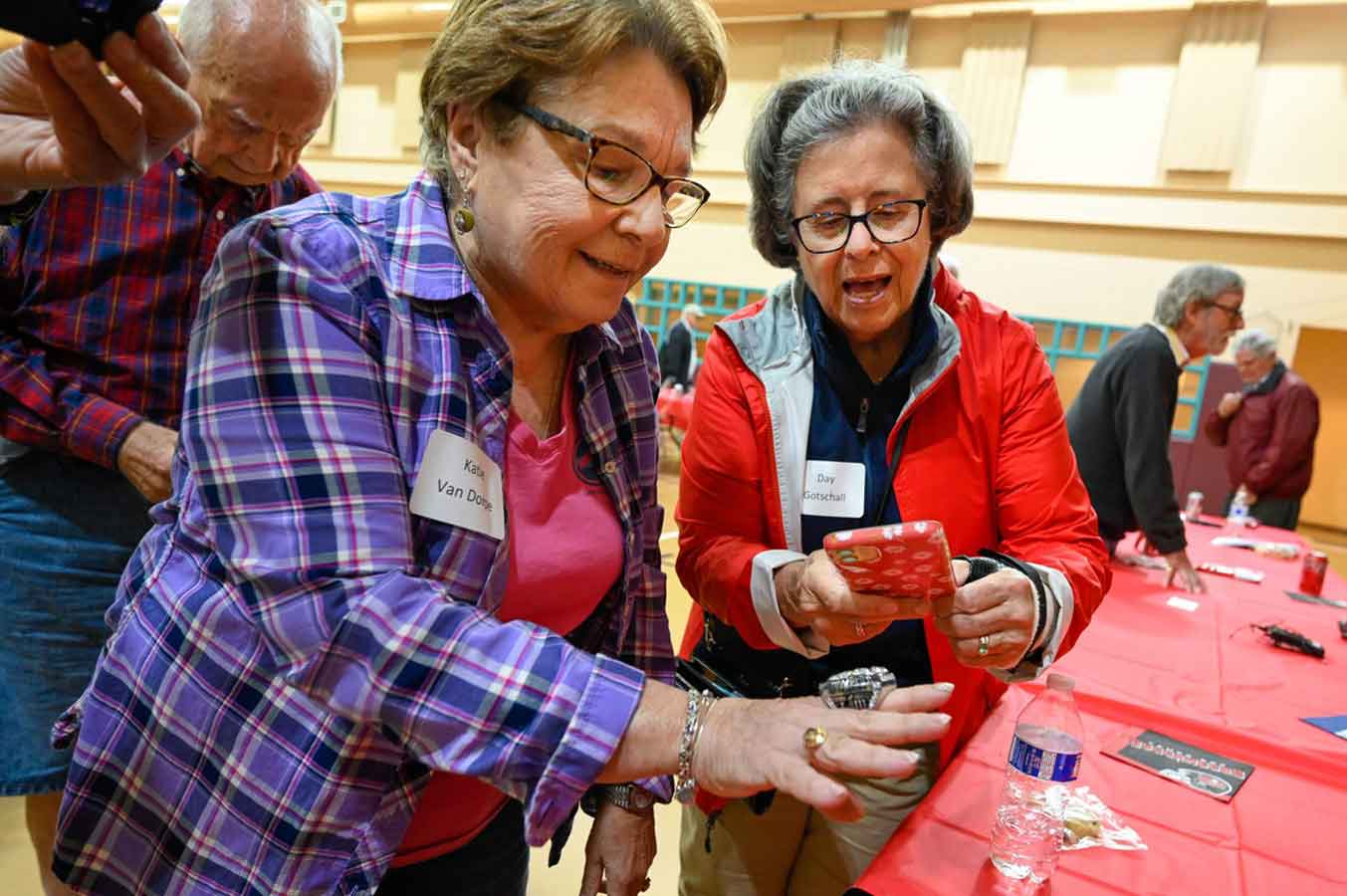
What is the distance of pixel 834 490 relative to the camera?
1498 mm

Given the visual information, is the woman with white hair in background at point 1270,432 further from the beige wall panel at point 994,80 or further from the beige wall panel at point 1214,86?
the beige wall panel at point 994,80

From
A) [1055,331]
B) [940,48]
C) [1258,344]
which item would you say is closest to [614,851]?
[1258,344]

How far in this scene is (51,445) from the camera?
1.51 m

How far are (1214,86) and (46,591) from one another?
10.3m

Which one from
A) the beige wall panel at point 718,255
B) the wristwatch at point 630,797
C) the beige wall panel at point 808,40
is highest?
the beige wall panel at point 808,40

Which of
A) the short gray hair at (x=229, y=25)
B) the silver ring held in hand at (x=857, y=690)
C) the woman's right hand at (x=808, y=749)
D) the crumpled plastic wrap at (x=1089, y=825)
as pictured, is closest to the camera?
the woman's right hand at (x=808, y=749)

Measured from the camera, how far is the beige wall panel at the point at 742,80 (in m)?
10.3

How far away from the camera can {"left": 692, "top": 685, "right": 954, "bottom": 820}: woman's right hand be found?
722 mm

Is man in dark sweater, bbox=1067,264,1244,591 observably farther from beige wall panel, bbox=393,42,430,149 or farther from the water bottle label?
beige wall panel, bbox=393,42,430,149

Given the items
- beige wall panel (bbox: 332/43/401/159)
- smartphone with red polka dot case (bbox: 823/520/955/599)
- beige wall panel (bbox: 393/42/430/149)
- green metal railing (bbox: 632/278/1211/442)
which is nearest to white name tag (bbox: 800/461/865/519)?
smartphone with red polka dot case (bbox: 823/520/955/599)

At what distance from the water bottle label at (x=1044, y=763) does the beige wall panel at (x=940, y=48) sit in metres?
9.70

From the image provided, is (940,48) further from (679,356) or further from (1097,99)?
(679,356)

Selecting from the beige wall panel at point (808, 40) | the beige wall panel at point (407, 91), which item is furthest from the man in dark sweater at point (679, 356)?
the beige wall panel at point (407, 91)

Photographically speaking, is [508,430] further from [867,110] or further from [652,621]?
[867,110]
